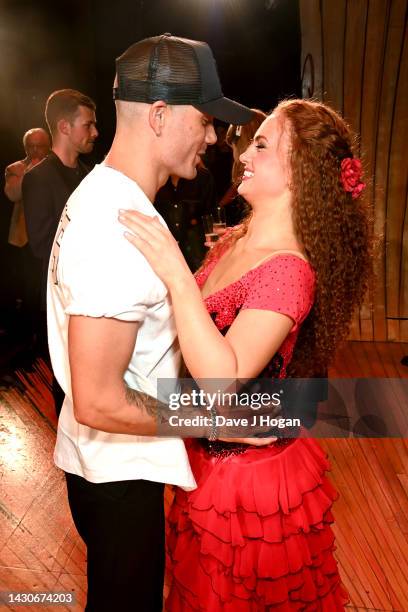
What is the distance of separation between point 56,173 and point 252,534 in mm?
2398

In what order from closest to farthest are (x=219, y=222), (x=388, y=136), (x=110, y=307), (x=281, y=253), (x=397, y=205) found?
(x=110, y=307)
(x=281, y=253)
(x=219, y=222)
(x=388, y=136)
(x=397, y=205)

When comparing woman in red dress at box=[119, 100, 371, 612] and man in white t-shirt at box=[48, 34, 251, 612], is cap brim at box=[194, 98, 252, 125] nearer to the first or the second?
man in white t-shirt at box=[48, 34, 251, 612]

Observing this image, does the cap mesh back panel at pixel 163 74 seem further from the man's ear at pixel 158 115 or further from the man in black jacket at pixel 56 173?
the man in black jacket at pixel 56 173

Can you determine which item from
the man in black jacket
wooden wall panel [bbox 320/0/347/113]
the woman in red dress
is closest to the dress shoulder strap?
the woman in red dress

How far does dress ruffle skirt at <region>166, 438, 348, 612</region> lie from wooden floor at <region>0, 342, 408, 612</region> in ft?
2.10

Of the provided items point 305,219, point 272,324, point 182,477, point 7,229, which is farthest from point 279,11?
point 182,477

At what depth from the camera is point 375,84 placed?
451 cm

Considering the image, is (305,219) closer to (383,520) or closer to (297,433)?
(297,433)

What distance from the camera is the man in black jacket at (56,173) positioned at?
3451 mm

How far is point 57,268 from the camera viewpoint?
137cm

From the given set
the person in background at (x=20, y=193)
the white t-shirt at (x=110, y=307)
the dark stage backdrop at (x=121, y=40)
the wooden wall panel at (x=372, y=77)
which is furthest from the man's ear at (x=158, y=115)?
the dark stage backdrop at (x=121, y=40)

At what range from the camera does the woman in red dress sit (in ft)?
5.81

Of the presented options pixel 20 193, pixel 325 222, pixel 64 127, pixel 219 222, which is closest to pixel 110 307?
pixel 325 222

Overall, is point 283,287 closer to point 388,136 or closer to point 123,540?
point 123,540
